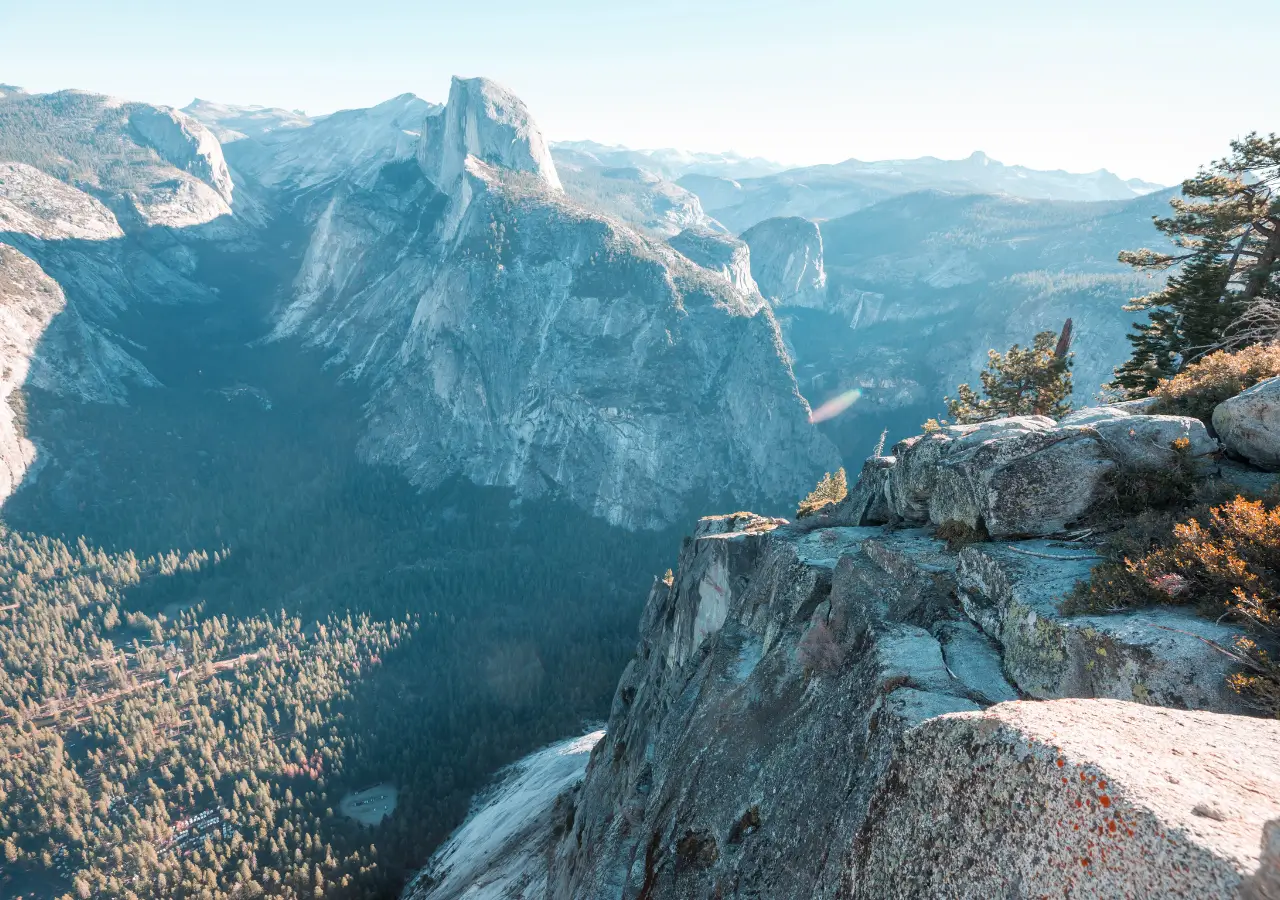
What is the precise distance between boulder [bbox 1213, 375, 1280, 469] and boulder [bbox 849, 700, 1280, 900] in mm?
10763

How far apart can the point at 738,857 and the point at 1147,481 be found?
1535 centimetres

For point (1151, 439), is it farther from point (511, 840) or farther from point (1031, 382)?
point (511, 840)

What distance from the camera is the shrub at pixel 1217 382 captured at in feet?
60.4

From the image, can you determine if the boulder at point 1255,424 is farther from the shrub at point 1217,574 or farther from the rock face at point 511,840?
the rock face at point 511,840

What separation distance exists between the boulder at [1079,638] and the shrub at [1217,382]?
7571 millimetres

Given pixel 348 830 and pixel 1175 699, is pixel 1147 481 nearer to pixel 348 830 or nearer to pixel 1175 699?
pixel 1175 699

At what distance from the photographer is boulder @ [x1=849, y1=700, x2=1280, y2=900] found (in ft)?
21.0

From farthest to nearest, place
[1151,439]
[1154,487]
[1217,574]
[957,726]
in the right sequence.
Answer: [1151,439], [1154,487], [1217,574], [957,726]

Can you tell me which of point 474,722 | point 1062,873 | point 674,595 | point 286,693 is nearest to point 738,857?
point 1062,873

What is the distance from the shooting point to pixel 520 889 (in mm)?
51125

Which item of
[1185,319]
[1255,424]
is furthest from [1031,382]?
[1255,424]

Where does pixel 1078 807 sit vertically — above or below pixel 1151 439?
below

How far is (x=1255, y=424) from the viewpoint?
52.6ft

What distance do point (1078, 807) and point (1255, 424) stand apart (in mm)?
14858
